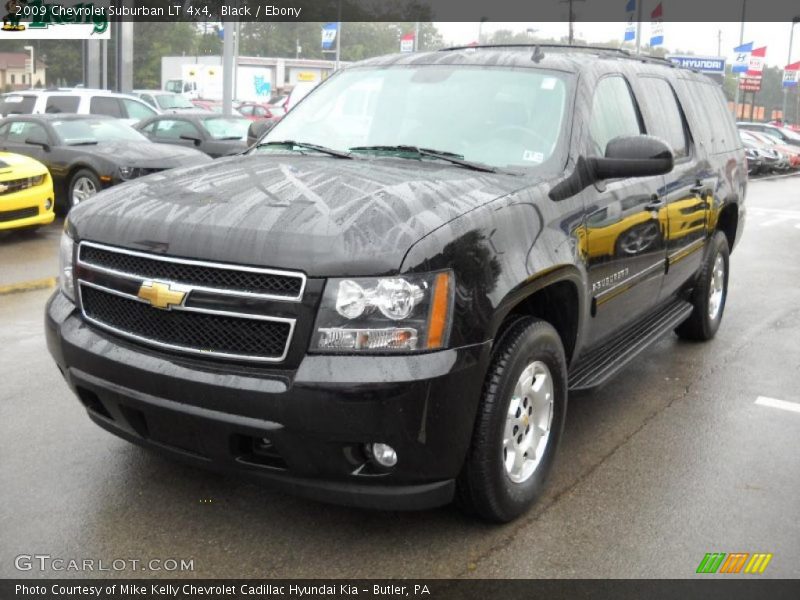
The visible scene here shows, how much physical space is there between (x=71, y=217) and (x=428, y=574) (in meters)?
2.06

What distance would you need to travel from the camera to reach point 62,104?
1717 cm

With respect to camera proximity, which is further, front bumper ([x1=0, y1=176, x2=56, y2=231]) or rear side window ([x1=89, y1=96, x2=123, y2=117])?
rear side window ([x1=89, y1=96, x2=123, y2=117])

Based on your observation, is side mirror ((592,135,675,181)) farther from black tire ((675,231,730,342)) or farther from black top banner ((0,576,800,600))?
black tire ((675,231,730,342))

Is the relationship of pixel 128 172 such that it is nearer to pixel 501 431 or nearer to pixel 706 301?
pixel 706 301

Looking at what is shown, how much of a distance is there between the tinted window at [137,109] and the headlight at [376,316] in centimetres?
1648

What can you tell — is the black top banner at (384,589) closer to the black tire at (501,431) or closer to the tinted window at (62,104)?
the black tire at (501,431)

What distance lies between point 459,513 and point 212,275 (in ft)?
4.64

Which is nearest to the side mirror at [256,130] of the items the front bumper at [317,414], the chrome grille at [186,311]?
the chrome grille at [186,311]

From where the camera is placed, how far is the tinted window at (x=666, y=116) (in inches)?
203

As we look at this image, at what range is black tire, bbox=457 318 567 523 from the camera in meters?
3.27


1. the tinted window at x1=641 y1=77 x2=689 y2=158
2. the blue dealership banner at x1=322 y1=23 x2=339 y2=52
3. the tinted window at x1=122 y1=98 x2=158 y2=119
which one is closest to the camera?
the tinted window at x1=641 y1=77 x2=689 y2=158

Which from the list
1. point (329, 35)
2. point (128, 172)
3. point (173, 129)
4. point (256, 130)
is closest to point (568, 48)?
point (256, 130)

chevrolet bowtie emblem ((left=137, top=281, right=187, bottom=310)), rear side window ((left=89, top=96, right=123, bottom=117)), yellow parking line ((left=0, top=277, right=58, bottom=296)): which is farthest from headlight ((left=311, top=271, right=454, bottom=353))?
rear side window ((left=89, top=96, right=123, bottom=117))

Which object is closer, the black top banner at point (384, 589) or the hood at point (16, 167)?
the black top banner at point (384, 589)
